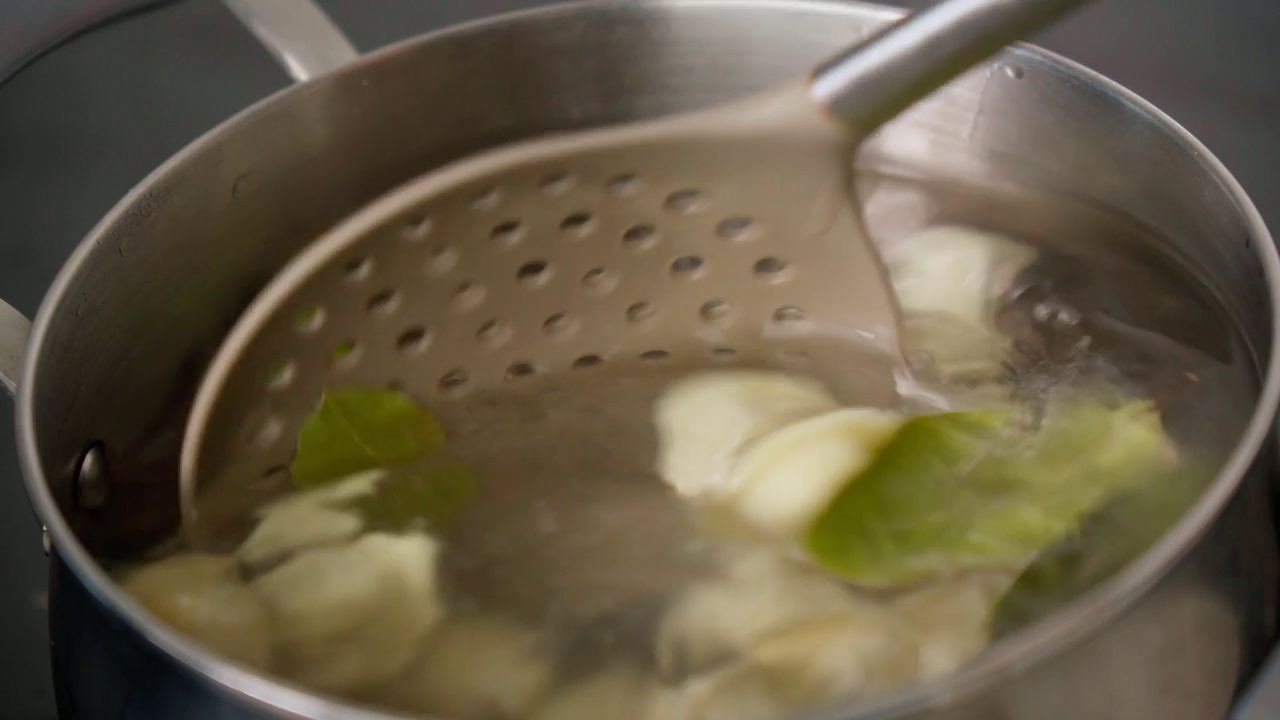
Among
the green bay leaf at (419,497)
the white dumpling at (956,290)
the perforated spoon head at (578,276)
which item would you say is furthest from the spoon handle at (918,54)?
the green bay leaf at (419,497)

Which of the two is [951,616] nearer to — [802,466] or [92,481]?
[802,466]

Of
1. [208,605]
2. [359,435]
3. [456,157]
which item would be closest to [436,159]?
[456,157]

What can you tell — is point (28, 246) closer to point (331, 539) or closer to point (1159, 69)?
point (331, 539)

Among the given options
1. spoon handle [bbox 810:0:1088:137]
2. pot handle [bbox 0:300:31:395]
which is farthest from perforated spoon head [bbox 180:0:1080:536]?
pot handle [bbox 0:300:31:395]

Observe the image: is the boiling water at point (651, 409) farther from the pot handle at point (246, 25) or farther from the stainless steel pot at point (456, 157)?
the pot handle at point (246, 25)

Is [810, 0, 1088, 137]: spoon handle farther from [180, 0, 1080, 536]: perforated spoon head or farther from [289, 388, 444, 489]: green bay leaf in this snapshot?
[289, 388, 444, 489]: green bay leaf

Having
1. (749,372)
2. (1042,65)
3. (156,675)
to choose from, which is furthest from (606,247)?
(156,675)
